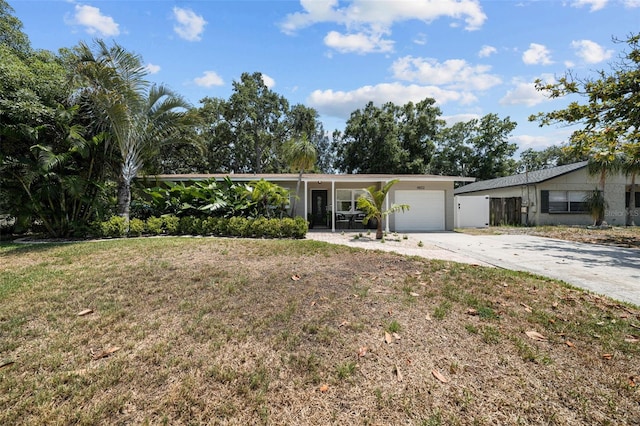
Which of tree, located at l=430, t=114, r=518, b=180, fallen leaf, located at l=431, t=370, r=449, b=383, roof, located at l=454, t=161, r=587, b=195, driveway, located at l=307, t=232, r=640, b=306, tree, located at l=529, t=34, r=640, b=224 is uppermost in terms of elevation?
tree, located at l=430, t=114, r=518, b=180

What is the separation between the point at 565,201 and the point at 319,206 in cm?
1492

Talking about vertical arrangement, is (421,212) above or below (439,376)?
above

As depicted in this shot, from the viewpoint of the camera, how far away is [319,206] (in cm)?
1490

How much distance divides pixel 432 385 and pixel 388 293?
1.76 m

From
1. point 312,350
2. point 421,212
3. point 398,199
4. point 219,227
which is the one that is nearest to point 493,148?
point 421,212

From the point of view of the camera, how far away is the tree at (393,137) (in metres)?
25.1

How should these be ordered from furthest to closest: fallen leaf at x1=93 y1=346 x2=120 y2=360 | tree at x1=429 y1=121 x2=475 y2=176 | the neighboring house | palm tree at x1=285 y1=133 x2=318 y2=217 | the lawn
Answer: tree at x1=429 y1=121 x2=475 y2=176, the neighboring house, palm tree at x1=285 y1=133 x2=318 y2=217, fallen leaf at x1=93 y1=346 x2=120 y2=360, the lawn

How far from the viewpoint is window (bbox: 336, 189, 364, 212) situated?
14.5 meters

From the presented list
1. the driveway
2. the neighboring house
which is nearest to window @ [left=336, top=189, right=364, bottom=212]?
the neighboring house

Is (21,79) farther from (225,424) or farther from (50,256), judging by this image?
(225,424)

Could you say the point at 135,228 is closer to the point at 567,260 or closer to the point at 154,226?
the point at 154,226

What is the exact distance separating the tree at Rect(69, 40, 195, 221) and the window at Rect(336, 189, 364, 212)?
7.30 m

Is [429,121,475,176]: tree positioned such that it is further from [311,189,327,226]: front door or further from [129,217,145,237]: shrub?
[129,217,145,237]: shrub

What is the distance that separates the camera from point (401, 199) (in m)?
13.9
